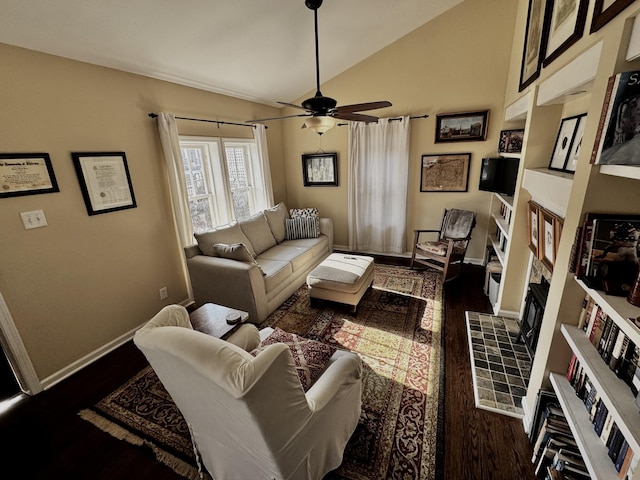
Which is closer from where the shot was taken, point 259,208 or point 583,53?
point 583,53

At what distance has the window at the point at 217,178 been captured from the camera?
3.40 m

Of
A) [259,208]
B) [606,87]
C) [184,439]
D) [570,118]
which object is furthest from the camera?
[259,208]

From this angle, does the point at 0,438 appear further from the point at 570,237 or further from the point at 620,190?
the point at 620,190

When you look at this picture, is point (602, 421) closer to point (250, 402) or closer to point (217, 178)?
point (250, 402)

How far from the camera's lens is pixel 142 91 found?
104 inches

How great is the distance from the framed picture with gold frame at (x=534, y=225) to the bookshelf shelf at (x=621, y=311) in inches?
42.3

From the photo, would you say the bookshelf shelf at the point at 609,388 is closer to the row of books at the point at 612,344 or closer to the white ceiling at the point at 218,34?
the row of books at the point at 612,344

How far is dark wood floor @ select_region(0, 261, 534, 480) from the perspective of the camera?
4.93ft

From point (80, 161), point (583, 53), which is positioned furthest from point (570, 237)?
point (80, 161)

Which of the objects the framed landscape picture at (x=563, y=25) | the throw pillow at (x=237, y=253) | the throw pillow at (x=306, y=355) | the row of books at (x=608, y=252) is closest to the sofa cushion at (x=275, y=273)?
the throw pillow at (x=237, y=253)

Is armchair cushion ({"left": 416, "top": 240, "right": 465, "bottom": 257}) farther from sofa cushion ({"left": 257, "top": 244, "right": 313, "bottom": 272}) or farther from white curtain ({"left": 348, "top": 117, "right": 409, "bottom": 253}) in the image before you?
sofa cushion ({"left": 257, "top": 244, "right": 313, "bottom": 272})

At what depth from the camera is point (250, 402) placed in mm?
860

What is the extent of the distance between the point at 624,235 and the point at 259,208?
13.1 ft

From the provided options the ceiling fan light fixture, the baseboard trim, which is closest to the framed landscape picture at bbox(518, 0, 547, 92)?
the ceiling fan light fixture
